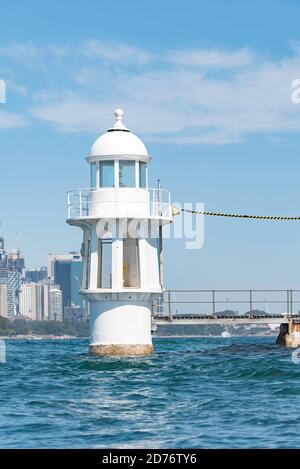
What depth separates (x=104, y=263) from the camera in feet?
133

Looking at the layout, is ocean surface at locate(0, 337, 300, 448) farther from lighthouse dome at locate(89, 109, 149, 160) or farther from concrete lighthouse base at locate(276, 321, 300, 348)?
lighthouse dome at locate(89, 109, 149, 160)

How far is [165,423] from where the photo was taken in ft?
76.5

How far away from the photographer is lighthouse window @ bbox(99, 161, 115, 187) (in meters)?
40.4

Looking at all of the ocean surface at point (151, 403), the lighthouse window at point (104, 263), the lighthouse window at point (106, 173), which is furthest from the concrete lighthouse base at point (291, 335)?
the lighthouse window at point (106, 173)

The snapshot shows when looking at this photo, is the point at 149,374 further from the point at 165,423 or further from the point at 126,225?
the point at 165,423

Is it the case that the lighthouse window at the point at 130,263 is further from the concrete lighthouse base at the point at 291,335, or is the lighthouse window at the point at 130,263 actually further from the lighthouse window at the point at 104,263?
the concrete lighthouse base at the point at 291,335

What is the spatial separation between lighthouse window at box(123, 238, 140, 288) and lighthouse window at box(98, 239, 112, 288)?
3.41 ft

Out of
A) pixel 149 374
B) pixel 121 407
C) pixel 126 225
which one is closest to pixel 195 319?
pixel 126 225

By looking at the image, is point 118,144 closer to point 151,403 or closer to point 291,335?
point 291,335

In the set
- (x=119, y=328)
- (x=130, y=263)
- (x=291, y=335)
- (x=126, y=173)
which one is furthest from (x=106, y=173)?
(x=291, y=335)

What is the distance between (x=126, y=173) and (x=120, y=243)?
2935 mm

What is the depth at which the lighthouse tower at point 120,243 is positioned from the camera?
3931 cm

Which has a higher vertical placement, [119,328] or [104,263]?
[104,263]

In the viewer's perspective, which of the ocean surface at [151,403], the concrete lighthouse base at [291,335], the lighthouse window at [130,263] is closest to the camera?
the ocean surface at [151,403]
